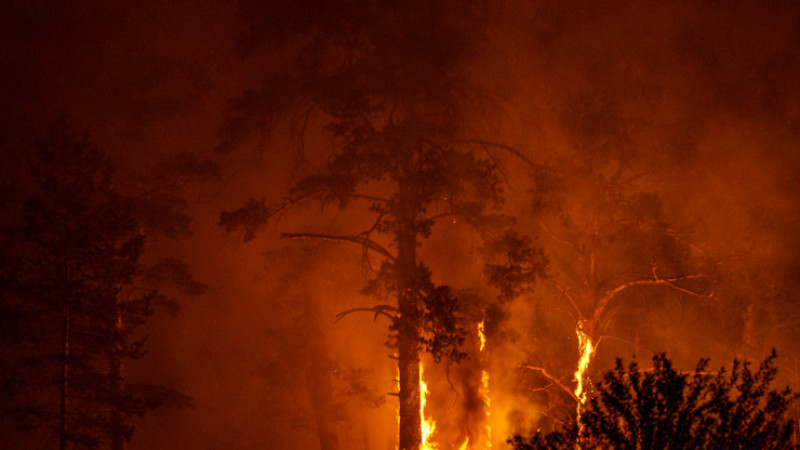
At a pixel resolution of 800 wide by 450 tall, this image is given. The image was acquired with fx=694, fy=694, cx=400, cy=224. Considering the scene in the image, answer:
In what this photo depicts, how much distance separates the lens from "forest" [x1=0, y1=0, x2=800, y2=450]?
10.8 metres

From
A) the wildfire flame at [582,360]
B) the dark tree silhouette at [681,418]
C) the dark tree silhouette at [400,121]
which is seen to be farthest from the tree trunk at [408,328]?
the dark tree silhouette at [681,418]

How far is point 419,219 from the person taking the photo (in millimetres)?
11633

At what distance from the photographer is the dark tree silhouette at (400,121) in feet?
34.8

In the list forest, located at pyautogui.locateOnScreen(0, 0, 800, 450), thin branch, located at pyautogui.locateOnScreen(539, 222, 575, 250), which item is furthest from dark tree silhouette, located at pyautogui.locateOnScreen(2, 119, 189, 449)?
thin branch, located at pyautogui.locateOnScreen(539, 222, 575, 250)

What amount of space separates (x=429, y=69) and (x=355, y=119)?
1.40 meters

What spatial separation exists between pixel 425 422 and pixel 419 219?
4034mm

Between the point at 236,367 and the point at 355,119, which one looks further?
the point at 236,367

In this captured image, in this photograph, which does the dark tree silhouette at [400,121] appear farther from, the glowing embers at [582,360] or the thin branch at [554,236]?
the glowing embers at [582,360]

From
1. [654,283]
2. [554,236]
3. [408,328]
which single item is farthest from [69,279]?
[654,283]

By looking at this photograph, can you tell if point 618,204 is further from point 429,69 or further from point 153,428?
point 153,428

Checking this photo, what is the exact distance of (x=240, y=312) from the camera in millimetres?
27125

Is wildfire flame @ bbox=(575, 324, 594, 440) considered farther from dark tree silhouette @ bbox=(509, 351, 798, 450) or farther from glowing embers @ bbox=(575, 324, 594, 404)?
dark tree silhouette @ bbox=(509, 351, 798, 450)

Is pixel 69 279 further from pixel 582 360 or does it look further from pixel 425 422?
pixel 582 360

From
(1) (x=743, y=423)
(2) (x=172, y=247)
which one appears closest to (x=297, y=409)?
(2) (x=172, y=247)
